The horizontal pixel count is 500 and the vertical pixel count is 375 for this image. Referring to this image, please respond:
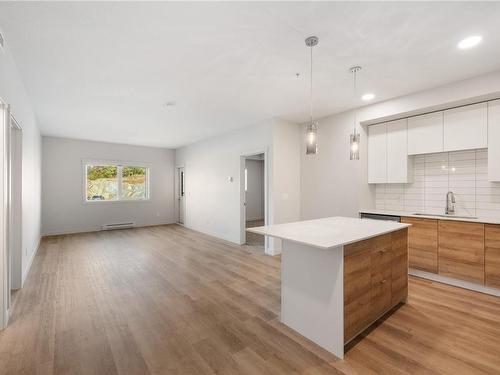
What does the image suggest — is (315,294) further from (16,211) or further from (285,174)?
(16,211)

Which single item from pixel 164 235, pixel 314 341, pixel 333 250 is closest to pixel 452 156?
pixel 333 250

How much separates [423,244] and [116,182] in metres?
8.13

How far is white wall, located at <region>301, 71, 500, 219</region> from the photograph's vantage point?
10.9 ft

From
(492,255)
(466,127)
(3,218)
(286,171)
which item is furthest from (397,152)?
(3,218)

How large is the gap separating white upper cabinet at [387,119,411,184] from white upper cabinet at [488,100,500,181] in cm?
97

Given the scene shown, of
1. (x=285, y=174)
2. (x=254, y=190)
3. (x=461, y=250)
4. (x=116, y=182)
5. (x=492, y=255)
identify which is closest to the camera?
(x=492, y=255)

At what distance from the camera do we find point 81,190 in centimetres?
718

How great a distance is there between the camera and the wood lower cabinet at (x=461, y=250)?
308cm

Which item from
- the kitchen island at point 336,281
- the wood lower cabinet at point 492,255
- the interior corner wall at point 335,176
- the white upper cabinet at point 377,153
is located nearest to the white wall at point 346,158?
the interior corner wall at point 335,176

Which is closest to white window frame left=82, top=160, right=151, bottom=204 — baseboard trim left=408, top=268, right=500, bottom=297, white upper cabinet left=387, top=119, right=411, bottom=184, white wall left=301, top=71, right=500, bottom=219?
white wall left=301, top=71, right=500, bottom=219

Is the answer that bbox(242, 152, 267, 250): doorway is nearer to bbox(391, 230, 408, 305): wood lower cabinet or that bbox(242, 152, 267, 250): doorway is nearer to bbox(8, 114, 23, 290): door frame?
bbox(391, 230, 408, 305): wood lower cabinet

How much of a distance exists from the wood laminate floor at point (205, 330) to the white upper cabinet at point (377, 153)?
5.81ft

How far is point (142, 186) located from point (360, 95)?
723cm

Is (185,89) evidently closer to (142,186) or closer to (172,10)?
(172,10)
